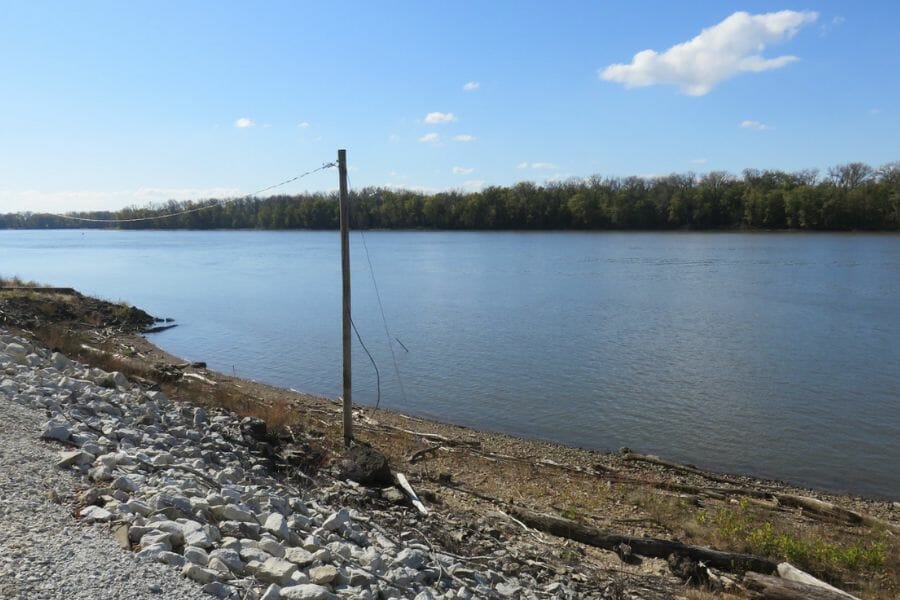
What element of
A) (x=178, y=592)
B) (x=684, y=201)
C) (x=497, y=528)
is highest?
(x=684, y=201)

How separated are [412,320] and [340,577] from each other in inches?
1178

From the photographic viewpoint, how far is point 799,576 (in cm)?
815

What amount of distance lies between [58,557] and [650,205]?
434 feet

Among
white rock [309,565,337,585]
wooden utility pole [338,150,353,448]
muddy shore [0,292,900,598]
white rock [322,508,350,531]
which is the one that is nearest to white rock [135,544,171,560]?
white rock [309,565,337,585]

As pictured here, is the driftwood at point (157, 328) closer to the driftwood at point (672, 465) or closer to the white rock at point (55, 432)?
the driftwood at point (672, 465)

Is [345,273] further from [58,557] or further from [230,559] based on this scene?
[58,557]

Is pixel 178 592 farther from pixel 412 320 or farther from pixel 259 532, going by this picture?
pixel 412 320

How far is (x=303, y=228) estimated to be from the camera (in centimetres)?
18625

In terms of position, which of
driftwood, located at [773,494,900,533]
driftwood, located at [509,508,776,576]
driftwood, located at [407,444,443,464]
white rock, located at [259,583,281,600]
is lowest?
driftwood, located at [773,494,900,533]

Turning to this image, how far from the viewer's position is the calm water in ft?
58.2

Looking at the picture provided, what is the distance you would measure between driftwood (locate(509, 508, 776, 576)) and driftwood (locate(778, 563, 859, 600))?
0.28m

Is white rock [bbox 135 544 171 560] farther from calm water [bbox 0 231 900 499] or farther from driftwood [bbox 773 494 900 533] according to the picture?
calm water [bbox 0 231 900 499]

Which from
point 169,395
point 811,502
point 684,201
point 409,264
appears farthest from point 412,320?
point 684,201

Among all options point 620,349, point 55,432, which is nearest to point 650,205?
point 620,349
